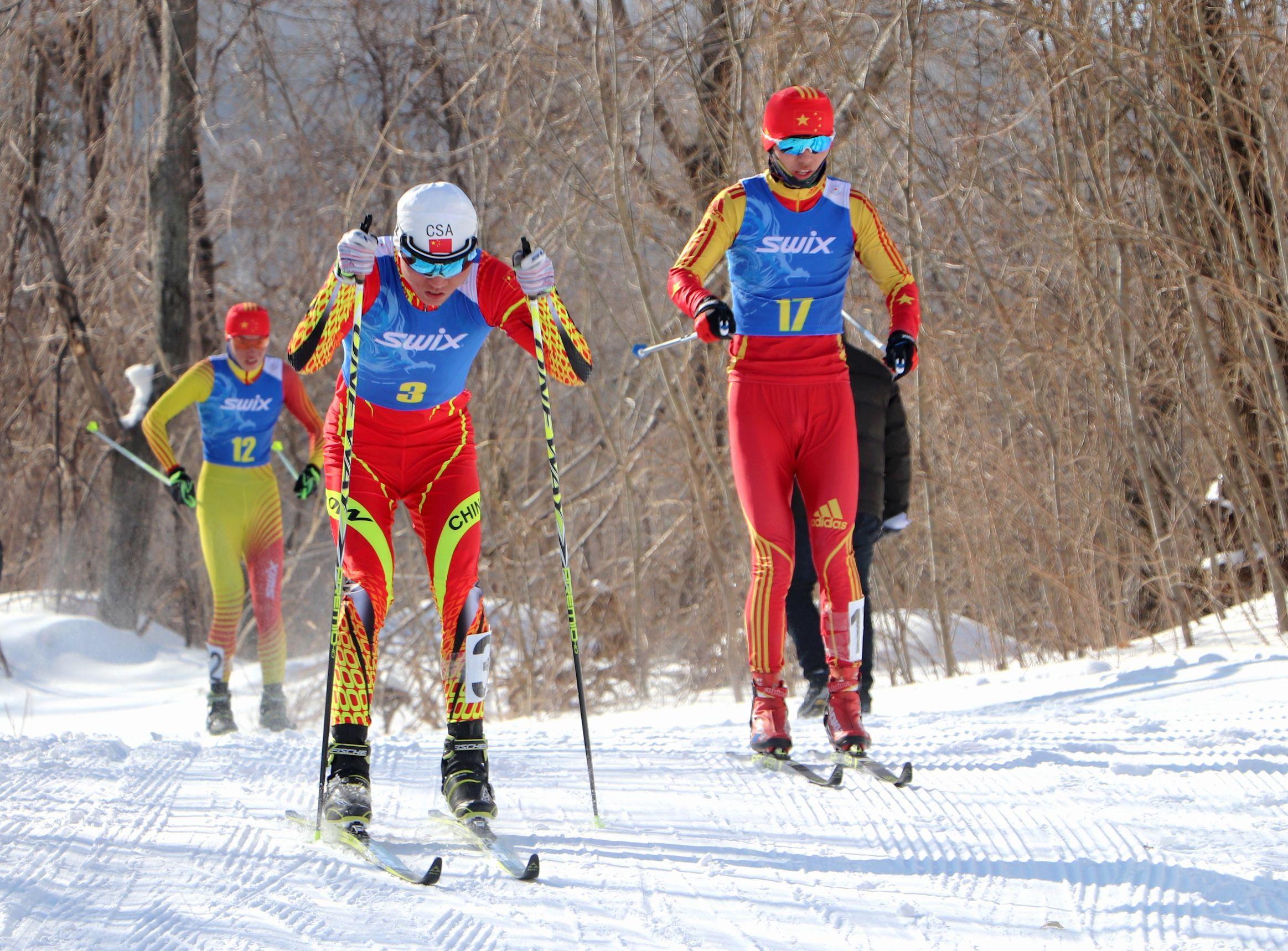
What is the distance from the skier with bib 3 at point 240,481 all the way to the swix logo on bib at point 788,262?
338cm

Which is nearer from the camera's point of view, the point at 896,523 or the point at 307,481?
the point at 896,523

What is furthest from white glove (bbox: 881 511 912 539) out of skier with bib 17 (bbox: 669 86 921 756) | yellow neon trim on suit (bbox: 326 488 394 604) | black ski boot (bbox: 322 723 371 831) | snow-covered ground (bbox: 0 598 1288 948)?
black ski boot (bbox: 322 723 371 831)

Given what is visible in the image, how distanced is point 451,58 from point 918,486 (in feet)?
21.3

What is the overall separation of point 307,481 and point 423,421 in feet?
12.1

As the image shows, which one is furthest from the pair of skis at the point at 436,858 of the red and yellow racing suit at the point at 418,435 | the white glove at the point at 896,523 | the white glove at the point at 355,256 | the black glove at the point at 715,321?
the white glove at the point at 896,523

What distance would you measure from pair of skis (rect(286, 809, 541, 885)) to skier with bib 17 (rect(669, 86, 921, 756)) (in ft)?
4.10

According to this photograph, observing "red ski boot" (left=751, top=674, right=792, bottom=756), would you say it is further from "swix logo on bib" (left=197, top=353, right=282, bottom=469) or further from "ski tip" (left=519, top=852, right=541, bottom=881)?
"swix logo on bib" (left=197, top=353, right=282, bottom=469)

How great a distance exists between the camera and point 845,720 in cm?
410

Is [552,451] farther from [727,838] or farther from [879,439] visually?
[879,439]

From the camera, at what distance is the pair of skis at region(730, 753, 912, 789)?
12.3ft

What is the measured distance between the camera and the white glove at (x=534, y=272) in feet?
11.5

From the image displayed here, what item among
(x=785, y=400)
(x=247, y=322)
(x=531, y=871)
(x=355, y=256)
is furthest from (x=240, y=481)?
(x=531, y=871)

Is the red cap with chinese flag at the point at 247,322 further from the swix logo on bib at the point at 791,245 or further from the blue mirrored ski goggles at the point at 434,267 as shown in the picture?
the blue mirrored ski goggles at the point at 434,267

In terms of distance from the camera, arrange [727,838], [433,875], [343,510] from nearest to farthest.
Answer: [433,875], [727,838], [343,510]
